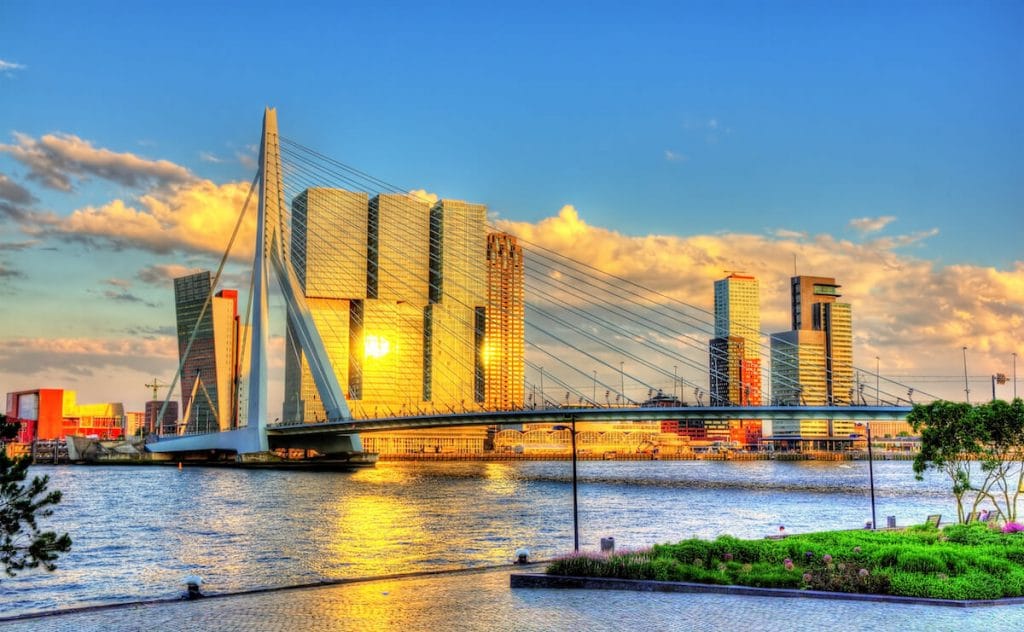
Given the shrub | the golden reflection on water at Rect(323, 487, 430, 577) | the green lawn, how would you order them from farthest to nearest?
the golden reflection on water at Rect(323, 487, 430, 577) < the shrub < the green lawn

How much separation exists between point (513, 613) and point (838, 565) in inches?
309

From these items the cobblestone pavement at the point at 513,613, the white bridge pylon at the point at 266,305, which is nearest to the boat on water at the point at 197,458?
the white bridge pylon at the point at 266,305

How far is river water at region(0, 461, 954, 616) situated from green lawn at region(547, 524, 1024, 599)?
10364mm

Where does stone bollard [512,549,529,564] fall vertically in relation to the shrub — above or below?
below

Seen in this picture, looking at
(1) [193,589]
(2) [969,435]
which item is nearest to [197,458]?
(2) [969,435]

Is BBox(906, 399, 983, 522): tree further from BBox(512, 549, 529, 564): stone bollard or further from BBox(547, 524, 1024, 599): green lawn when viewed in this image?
BBox(512, 549, 529, 564): stone bollard

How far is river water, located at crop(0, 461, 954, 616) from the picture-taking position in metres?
31.9

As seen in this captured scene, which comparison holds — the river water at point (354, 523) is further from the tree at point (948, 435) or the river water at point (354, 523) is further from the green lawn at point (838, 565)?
the green lawn at point (838, 565)

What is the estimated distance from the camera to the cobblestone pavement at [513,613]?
17.6 m

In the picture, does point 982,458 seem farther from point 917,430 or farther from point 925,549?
point 925,549

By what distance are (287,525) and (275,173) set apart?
61.3 metres

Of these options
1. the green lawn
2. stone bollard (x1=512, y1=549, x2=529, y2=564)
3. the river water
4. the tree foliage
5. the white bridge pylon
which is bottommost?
the river water

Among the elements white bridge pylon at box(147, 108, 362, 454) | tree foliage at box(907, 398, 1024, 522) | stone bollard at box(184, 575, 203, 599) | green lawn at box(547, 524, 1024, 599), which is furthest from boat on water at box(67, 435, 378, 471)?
green lawn at box(547, 524, 1024, 599)

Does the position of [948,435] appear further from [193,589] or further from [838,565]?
[193,589]
